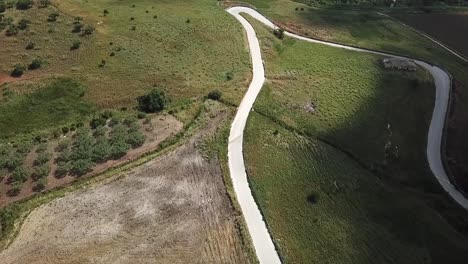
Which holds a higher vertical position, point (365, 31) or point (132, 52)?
point (365, 31)

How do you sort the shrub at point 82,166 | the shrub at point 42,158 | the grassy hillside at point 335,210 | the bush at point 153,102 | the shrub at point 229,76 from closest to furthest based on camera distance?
the grassy hillside at point 335,210 < the shrub at point 82,166 < the shrub at point 42,158 < the bush at point 153,102 < the shrub at point 229,76

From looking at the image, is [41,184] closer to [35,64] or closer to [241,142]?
[241,142]

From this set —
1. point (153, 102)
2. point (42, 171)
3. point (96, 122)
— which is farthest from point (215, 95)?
point (42, 171)

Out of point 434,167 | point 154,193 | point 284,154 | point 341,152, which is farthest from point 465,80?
point 154,193

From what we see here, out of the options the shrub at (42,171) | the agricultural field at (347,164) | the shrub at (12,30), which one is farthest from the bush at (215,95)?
the shrub at (12,30)

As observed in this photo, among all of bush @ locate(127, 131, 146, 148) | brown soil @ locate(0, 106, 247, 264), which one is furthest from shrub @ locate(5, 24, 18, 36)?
brown soil @ locate(0, 106, 247, 264)

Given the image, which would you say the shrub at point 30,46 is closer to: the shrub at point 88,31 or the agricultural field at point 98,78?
the agricultural field at point 98,78

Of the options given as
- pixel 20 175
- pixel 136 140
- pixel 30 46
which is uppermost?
pixel 30 46
